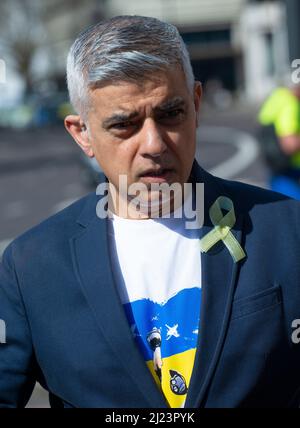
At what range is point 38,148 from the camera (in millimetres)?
32531

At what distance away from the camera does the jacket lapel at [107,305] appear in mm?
2064

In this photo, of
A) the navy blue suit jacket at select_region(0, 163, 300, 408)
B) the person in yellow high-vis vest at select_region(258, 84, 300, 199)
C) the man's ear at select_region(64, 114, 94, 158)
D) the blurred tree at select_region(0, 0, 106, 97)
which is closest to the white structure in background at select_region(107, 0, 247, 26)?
the blurred tree at select_region(0, 0, 106, 97)

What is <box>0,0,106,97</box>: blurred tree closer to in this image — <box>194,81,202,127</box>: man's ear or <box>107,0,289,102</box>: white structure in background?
<box>107,0,289,102</box>: white structure in background

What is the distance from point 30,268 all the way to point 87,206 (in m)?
0.23

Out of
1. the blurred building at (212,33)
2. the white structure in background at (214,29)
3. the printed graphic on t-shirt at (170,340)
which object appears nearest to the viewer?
the printed graphic on t-shirt at (170,340)

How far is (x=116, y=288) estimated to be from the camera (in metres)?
2.13

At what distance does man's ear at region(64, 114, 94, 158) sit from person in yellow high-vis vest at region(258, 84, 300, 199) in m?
3.69

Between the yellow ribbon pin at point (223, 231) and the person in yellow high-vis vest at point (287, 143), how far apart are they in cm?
364

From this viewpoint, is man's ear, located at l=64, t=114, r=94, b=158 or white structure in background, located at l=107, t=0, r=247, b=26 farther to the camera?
white structure in background, located at l=107, t=0, r=247, b=26

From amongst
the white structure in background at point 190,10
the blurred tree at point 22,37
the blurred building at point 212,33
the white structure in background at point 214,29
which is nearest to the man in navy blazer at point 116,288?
the blurred building at point 212,33

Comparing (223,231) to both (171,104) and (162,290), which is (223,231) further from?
(171,104)

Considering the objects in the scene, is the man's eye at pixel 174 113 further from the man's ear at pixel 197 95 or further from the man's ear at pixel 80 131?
the man's ear at pixel 80 131

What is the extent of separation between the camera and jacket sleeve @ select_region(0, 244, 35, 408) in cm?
217

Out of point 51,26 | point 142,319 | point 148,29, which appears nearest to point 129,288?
point 142,319
